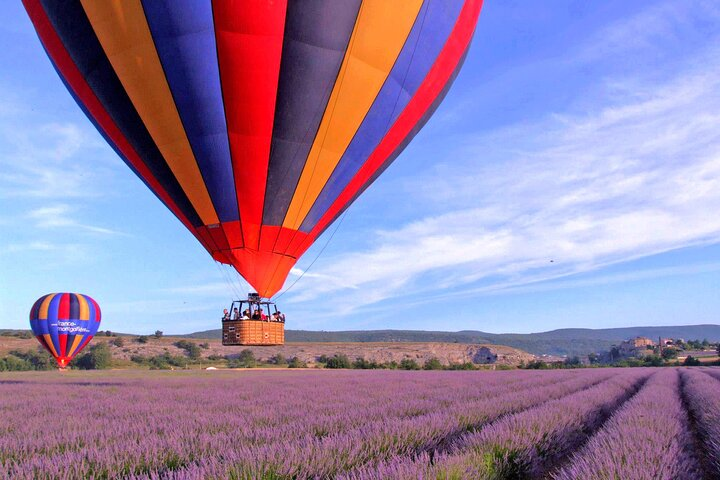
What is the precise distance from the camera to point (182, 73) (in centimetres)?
1057

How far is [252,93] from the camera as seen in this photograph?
1082cm

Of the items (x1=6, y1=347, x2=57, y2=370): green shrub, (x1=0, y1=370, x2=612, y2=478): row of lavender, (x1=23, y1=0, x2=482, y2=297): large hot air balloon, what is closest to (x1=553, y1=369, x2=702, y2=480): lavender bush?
(x1=0, y1=370, x2=612, y2=478): row of lavender

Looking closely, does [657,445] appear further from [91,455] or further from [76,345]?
[76,345]

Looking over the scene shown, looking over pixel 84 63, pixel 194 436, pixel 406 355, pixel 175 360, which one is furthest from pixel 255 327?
pixel 406 355

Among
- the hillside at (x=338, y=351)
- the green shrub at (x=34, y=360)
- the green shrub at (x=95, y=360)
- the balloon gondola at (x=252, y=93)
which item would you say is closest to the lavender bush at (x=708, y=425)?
the balloon gondola at (x=252, y=93)

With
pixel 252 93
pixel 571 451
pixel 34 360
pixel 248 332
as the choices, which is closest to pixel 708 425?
pixel 571 451

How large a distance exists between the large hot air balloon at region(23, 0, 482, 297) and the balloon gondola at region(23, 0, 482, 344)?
0.03 metres

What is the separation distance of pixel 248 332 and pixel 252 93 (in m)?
5.40

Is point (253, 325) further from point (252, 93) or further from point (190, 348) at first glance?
point (190, 348)

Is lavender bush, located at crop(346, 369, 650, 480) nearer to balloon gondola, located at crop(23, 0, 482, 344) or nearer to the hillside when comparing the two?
balloon gondola, located at crop(23, 0, 482, 344)

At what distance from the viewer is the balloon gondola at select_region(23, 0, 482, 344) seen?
1035 centimetres

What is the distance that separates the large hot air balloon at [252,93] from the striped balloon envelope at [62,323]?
22.2 metres

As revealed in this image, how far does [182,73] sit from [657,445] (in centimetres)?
1033

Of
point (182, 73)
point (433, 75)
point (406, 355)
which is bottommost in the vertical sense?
point (406, 355)
